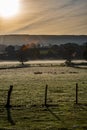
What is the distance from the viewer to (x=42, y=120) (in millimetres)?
30672

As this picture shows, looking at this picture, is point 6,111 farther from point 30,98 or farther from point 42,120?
point 30,98

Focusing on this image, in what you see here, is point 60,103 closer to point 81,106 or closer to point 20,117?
point 81,106

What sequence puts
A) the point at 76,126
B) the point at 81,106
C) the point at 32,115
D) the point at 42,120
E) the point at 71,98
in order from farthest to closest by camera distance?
the point at 71,98 < the point at 81,106 < the point at 32,115 < the point at 42,120 < the point at 76,126

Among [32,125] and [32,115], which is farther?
[32,115]

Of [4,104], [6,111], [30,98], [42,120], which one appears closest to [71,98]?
[30,98]

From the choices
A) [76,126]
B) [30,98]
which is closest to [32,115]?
[76,126]

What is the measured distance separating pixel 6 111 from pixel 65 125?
7968 mm

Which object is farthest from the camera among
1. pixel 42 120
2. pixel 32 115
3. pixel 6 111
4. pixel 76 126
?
pixel 6 111

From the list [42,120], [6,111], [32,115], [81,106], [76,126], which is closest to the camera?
[76,126]

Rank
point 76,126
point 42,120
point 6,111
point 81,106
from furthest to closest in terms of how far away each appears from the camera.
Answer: point 81,106 < point 6,111 < point 42,120 < point 76,126

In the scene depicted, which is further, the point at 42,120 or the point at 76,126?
the point at 42,120

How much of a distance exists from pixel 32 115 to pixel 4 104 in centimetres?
699

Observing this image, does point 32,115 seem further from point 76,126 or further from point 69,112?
point 76,126

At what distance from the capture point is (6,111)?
35.2 m
